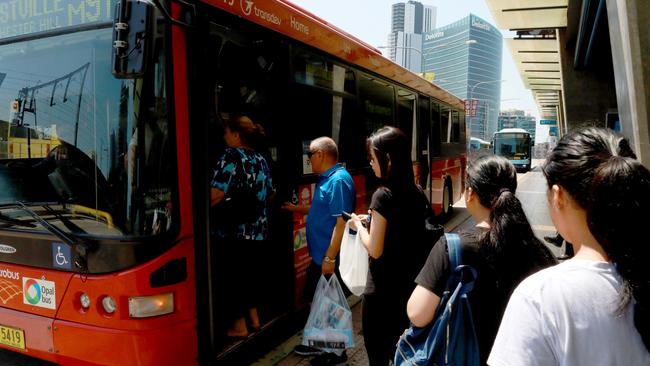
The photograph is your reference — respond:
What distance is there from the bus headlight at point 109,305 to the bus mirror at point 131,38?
4.17 ft

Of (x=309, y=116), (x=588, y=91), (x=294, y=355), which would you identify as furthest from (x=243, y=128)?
(x=588, y=91)

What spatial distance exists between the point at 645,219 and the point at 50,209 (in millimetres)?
3022

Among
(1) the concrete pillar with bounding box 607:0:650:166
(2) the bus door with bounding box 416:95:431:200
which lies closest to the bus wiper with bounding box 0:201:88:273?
(1) the concrete pillar with bounding box 607:0:650:166

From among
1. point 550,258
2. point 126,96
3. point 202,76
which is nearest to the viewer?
point 550,258

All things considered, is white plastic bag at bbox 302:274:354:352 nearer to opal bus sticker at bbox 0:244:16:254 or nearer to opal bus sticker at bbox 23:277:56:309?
opal bus sticker at bbox 23:277:56:309

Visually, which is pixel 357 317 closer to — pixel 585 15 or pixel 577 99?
pixel 585 15

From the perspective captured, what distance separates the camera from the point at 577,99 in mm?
18328

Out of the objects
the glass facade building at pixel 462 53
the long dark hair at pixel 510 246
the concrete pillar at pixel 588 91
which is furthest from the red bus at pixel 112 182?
the glass facade building at pixel 462 53

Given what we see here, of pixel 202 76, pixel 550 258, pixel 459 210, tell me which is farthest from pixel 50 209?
pixel 459 210

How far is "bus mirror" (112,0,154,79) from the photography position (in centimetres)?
253

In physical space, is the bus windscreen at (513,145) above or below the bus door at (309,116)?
above

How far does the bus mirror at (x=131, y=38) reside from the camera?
8.29ft

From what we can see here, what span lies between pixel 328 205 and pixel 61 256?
68.0 inches

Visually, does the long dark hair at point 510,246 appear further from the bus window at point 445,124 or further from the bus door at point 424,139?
the bus window at point 445,124
